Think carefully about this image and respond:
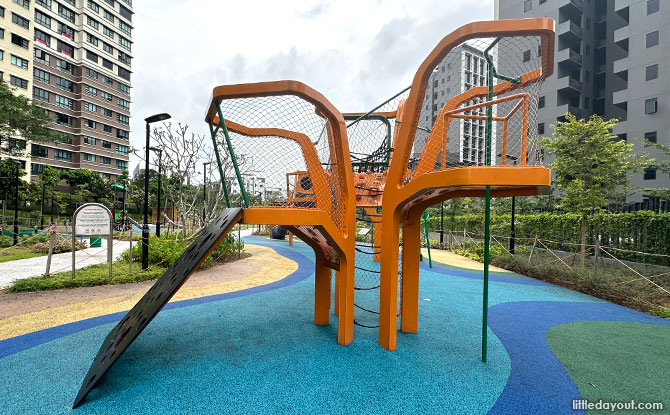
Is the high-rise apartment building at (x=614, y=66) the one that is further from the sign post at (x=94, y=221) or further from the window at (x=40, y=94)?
the window at (x=40, y=94)

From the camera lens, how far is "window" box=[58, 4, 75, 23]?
39469 millimetres

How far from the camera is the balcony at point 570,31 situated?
2677 cm

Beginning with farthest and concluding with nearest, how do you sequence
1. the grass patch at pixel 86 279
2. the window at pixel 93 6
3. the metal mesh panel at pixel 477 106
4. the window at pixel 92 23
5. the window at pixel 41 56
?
the window at pixel 92 23 < the window at pixel 93 6 < the window at pixel 41 56 < the grass patch at pixel 86 279 < the metal mesh panel at pixel 477 106

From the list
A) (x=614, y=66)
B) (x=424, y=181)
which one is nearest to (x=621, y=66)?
(x=614, y=66)

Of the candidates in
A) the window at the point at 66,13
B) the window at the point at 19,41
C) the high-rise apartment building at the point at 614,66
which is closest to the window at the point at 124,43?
the window at the point at 66,13

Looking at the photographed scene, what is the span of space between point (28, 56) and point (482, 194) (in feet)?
164

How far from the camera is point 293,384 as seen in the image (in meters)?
3.17

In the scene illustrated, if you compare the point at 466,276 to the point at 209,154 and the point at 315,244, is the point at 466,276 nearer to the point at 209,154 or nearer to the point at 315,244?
the point at 315,244

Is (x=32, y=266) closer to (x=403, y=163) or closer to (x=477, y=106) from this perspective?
(x=403, y=163)

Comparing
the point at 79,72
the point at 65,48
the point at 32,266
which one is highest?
the point at 65,48

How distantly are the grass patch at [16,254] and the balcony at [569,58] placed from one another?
127ft

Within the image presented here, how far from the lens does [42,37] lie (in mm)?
37469

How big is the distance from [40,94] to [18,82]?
4733 millimetres

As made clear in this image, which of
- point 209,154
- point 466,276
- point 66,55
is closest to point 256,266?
point 209,154
